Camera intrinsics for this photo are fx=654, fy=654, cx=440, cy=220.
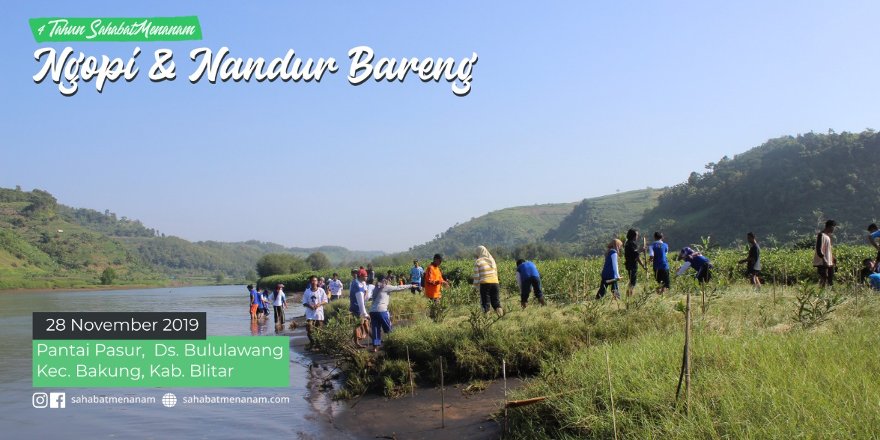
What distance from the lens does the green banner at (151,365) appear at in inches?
514

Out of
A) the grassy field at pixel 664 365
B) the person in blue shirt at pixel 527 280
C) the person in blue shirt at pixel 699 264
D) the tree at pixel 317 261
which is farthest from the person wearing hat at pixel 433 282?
the tree at pixel 317 261

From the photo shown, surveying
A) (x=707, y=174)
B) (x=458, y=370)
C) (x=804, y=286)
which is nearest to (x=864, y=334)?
(x=804, y=286)

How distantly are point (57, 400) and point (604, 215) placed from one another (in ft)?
488

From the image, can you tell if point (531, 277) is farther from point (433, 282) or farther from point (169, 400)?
point (169, 400)

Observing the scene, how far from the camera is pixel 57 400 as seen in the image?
491 inches

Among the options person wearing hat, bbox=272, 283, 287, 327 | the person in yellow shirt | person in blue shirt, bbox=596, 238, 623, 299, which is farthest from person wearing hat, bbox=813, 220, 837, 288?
person wearing hat, bbox=272, 283, 287, 327

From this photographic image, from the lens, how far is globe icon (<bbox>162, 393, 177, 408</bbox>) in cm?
1187

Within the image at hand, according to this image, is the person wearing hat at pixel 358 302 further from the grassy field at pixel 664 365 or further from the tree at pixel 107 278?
the tree at pixel 107 278

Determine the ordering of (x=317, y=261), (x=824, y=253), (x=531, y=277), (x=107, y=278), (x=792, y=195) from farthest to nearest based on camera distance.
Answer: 1. (x=107, y=278)
2. (x=317, y=261)
3. (x=792, y=195)
4. (x=531, y=277)
5. (x=824, y=253)

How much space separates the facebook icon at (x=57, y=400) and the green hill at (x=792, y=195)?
65.0 metres

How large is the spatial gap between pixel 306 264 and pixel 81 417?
95260 millimetres

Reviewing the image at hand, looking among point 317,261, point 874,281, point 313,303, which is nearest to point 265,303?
point 313,303

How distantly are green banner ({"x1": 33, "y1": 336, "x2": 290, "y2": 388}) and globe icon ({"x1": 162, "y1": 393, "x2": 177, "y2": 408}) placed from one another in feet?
Answer: 2.39

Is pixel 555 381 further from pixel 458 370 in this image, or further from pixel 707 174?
pixel 707 174
